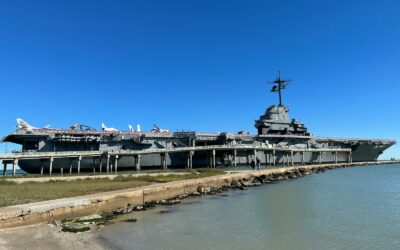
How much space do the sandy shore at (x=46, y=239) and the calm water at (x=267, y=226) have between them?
0.54 metres

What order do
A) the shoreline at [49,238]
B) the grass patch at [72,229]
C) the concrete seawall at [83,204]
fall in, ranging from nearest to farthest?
the shoreline at [49,238] < the grass patch at [72,229] < the concrete seawall at [83,204]

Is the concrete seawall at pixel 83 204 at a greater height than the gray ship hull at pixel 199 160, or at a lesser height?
lesser

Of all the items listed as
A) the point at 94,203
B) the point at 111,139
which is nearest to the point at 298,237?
the point at 94,203

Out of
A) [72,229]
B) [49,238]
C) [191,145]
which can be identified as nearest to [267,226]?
[72,229]

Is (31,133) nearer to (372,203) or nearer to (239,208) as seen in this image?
(239,208)

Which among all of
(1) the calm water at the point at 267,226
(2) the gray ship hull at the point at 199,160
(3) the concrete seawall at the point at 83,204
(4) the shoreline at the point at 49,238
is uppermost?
(2) the gray ship hull at the point at 199,160

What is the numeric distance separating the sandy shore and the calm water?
542mm

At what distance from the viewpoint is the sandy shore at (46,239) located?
1011 centimetres

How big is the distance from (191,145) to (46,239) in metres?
43.8

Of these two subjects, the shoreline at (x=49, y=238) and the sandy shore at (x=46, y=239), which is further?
the shoreline at (x=49, y=238)

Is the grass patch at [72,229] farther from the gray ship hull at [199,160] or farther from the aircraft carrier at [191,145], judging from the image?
the gray ship hull at [199,160]

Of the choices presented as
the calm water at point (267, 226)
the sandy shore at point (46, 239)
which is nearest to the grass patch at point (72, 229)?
the sandy shore at point (46, 239)

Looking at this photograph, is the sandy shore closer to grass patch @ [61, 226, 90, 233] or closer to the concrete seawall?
grass patch @ [61, 226, 90, 233]

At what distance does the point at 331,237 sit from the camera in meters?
12.1
